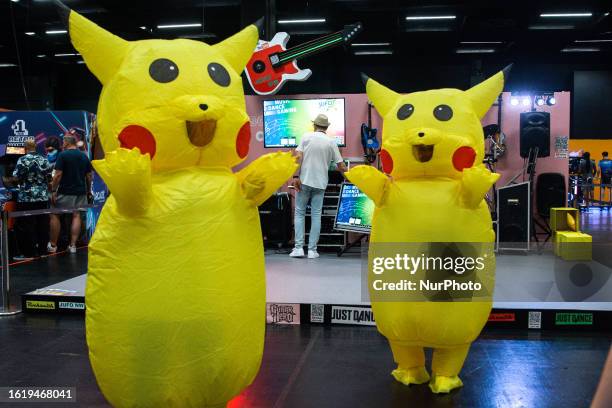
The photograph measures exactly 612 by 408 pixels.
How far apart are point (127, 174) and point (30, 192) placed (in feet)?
19.6

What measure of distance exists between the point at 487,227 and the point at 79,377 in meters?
2.39

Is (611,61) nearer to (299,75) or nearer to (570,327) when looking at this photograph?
(299,75)

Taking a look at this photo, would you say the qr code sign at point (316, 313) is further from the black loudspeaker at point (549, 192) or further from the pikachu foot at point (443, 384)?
the black loudspeaker at point (549, 192)

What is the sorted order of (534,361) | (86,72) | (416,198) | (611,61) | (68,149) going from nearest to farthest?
(416,198), (534,361), (68,149), (611,61), (86,72)

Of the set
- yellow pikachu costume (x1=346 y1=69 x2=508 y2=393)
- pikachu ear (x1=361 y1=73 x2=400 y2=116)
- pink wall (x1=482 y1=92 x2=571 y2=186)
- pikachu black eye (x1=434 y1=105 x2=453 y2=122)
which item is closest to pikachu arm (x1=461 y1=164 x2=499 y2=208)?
yellow pikachu costume (x1=346 y1=69 x2=508 y2=393)

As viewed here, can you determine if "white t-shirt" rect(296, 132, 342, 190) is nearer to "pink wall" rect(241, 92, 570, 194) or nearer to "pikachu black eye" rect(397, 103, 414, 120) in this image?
"pink wall" rect(241, 92, 570, 194)

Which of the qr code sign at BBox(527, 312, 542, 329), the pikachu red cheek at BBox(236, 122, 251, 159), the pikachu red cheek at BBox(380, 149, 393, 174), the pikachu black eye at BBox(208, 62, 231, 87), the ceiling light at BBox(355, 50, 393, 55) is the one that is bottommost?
the qr code sign at BBox(527, 312, 542, 329)

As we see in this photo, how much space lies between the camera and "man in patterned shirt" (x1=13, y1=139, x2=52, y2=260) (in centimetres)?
696

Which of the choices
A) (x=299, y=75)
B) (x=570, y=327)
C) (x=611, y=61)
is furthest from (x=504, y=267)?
(x=611, y=61)

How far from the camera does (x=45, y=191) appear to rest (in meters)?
7.09

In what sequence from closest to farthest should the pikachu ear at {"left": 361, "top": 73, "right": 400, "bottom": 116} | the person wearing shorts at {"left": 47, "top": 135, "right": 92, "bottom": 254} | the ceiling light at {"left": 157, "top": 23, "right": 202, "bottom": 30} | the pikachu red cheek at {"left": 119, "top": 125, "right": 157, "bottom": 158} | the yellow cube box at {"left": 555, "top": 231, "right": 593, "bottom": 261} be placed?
the pikachu red cheek at {"left": 119, "top": 125, "right": 157, "bottom": 158} → the pikachu ear at {"left": 361, "top": 73, "right": 400, "bottom": 116} → the yellow cube box at {"left": 555, "top": 231, "right": 593, "bottom": 261} → the person wearing shorts at {"left": 47, "top": 135, "right": 92, "bottom": 254} → the ceiling light at {"left": 157, "top": 23, "right": 202, "bottom": 30}

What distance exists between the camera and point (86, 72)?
1891 centimetres

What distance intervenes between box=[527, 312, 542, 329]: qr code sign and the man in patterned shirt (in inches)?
238

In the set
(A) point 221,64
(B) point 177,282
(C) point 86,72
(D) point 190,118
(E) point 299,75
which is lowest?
(B) point 177,282
